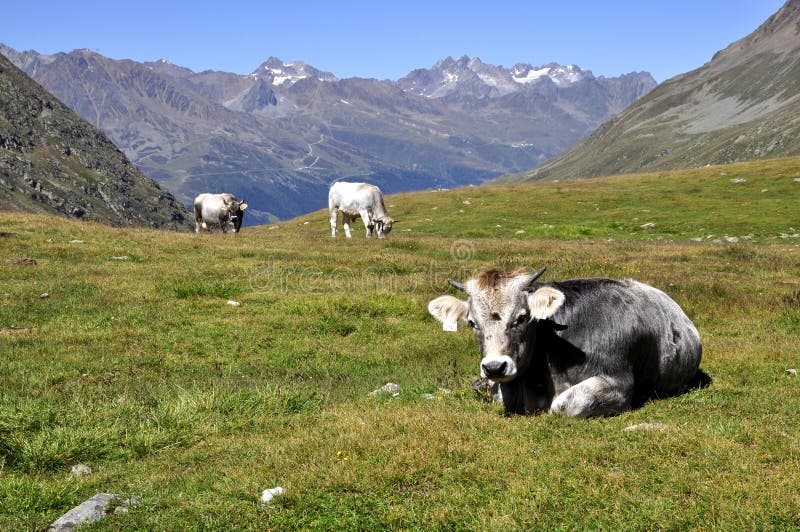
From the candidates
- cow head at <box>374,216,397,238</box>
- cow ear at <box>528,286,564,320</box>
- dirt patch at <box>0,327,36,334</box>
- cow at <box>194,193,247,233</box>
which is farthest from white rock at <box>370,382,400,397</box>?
cow at <box>194,193,247,233</box>

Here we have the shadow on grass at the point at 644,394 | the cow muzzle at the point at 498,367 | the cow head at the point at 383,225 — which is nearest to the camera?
the cow muzzle at the point at 498,367

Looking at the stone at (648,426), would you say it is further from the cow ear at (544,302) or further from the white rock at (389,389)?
the white rock at (389,389)

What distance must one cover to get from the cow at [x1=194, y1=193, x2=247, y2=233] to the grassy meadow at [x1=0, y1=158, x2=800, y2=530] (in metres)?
14.7

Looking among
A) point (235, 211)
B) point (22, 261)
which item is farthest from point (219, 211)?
point (22, 261)

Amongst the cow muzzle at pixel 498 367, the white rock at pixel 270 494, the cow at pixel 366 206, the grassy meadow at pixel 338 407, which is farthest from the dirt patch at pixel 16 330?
the cow at pixel 366 206

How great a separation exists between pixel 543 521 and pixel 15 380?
1009cm

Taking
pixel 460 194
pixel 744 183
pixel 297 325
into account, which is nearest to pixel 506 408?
pixel 297 325

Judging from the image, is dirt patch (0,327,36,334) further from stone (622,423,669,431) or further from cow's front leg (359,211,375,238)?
cow's front leg (359,211,375,238)

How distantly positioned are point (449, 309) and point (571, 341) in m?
1.88

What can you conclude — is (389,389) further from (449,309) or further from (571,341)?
(571,341)

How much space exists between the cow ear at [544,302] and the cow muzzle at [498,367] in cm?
81

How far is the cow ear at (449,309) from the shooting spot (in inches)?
360

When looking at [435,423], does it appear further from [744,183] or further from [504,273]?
[744,183]

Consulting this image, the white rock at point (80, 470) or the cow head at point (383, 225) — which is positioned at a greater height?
the cow head at point (383, 225)
